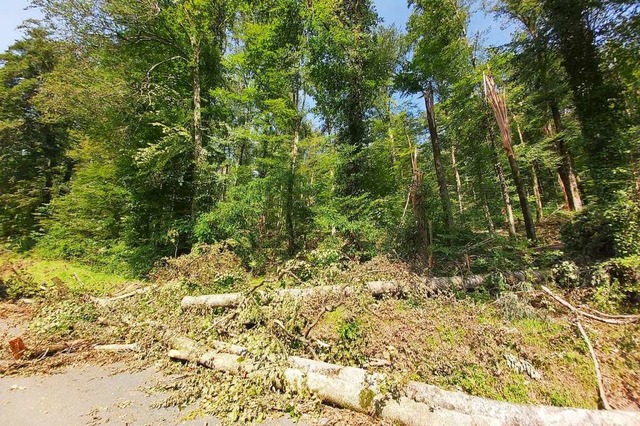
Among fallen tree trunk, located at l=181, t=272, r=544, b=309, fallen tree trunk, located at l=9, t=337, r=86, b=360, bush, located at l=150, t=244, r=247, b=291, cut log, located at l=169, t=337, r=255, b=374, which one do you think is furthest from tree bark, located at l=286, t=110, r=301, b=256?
fallen tree trunk, located at l=9, t=337, r=86, b=360

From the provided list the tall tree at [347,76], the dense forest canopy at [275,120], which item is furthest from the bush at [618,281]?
the tall tree at [347,76]

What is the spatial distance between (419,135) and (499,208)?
9.80 m

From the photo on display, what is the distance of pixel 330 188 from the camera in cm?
1120

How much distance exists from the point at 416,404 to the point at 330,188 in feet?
28.6

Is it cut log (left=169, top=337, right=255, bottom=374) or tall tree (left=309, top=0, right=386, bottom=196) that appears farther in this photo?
tall tree (left=309, top=0, right=386, bottom=196)

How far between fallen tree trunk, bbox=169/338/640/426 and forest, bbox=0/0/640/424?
192mm

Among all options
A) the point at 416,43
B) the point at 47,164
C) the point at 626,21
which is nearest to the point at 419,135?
the point at 416,43

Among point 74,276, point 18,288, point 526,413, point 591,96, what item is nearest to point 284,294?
point 526,413

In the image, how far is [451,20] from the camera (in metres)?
12.1

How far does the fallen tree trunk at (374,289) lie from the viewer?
5699 mm

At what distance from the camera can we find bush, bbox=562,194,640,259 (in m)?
5.57

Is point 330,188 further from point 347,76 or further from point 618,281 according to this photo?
point 618,281

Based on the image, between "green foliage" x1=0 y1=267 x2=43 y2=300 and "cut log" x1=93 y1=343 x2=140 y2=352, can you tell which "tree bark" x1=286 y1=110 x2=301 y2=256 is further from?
"green foliage" x1=0 y1=267 x2=43 y2=300

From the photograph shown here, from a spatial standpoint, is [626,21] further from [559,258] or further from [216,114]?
[216,114]
